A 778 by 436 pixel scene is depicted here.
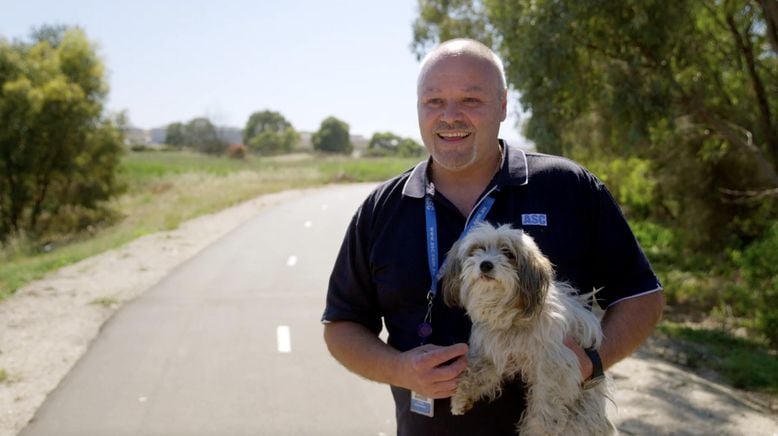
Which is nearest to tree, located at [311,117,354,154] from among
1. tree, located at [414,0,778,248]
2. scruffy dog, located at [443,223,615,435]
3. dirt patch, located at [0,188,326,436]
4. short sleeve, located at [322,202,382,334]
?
dirt patch, located at [0,188,326,436]

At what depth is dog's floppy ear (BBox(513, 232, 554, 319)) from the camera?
2.74 meters

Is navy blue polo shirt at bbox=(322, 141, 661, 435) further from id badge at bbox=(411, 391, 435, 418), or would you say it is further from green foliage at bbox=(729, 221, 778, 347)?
green foliage at bbox=(729, 221, 778, 347)

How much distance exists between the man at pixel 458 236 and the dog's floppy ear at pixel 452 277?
0.10m

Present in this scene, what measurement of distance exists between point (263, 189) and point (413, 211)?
47589 mm

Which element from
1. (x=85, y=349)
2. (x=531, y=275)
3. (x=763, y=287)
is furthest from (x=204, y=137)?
(x=531, y=275)

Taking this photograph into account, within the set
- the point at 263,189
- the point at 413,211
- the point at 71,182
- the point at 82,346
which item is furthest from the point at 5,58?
the point at 413,211

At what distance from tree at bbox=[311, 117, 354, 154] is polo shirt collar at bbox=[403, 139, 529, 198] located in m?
156

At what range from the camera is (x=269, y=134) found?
16738cm

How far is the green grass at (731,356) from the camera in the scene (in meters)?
9.14

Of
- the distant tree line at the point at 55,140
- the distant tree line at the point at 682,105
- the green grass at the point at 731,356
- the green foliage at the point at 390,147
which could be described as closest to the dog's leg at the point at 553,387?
the green grass at the point at 731,356

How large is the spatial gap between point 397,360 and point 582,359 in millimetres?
659

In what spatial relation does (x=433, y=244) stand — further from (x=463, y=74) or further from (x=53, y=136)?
(x=53, y=136)

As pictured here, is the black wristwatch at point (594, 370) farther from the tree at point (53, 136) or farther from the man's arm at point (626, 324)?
the tree at point (53, 136)

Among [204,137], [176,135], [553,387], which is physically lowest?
[553,387]
